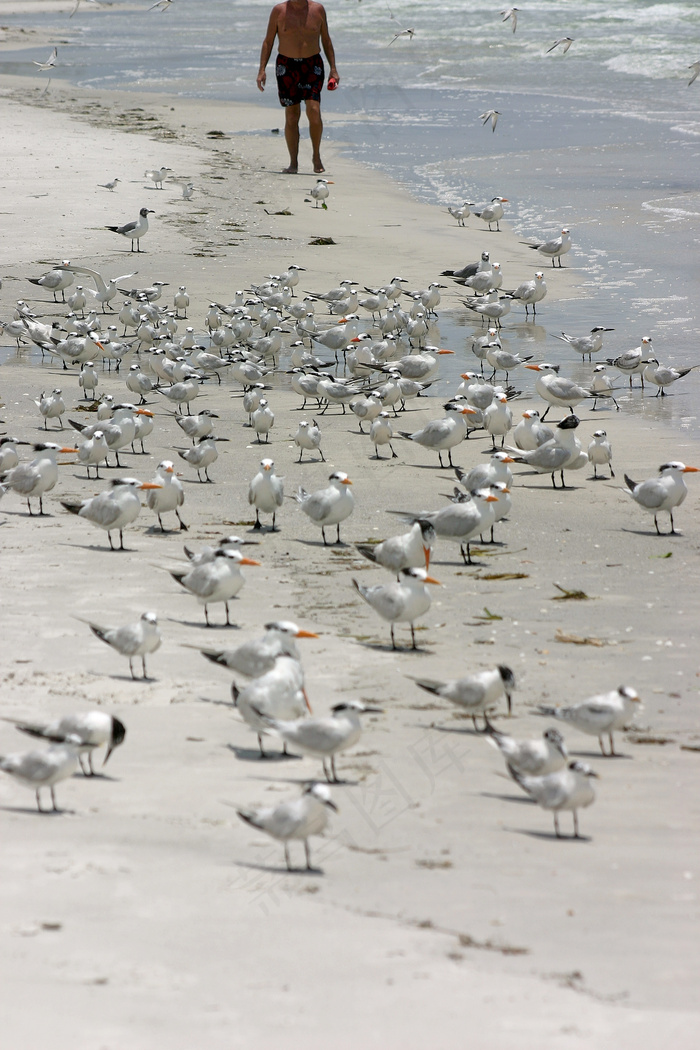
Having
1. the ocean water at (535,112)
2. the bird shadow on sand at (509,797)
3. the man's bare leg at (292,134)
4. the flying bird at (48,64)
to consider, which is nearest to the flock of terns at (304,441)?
the bird shadow on sand at (509,797)

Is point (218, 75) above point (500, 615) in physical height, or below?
above

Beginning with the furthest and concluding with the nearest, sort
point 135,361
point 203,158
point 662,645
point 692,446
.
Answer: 1. point 203,158
2. point 135,361
3. point 692,446
4. point 662,645

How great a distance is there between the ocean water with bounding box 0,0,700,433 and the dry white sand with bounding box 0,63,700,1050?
448 cm

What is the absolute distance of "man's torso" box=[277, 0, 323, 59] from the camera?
2195 cm

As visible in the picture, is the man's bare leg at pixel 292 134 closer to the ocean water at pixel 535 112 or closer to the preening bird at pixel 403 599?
the ocean water at pixel 535 112

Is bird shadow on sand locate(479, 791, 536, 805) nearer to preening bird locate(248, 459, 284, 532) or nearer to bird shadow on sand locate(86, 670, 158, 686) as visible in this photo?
bird shadow on sand locate(86, 670, 158, 686)

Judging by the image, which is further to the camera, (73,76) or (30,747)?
(73,76)

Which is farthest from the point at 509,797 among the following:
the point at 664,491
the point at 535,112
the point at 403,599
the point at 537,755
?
the point at 535,112

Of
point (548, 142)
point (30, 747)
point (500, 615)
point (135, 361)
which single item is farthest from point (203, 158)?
point (30, 747)

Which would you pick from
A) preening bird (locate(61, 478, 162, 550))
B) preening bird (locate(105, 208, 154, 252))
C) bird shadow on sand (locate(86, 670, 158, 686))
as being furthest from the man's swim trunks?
bird shadow on sand (locate(86, 670, 158, 686))

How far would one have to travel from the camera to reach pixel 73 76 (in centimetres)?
3775

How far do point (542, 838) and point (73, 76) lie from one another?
3660cm

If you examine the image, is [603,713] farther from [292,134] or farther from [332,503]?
[292,134]

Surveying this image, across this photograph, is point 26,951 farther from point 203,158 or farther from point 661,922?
point 203,158
